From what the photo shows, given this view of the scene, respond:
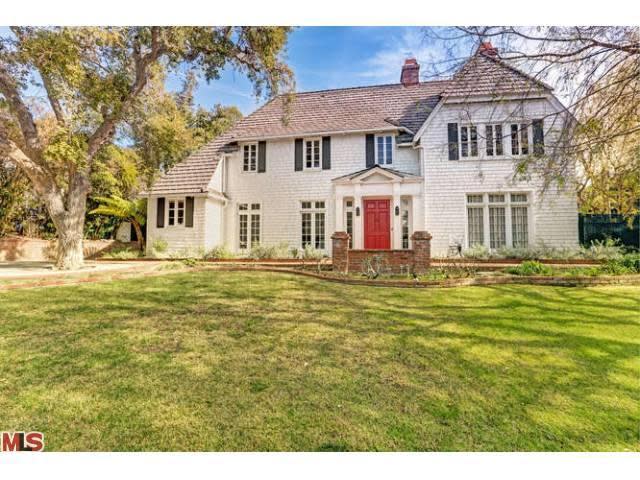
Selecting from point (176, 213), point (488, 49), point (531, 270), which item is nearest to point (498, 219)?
point (531, 270)

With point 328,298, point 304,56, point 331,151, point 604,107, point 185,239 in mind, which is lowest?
point 328,298

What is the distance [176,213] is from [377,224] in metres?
7.47

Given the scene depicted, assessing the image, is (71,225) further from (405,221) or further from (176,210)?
(405,221)

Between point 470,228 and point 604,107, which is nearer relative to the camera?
point 604,107

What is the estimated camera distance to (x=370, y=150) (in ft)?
36.9

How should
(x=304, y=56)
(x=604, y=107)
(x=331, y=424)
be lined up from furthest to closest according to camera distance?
(x=304, y=56) → (x=604, y=107) → (x=331, y=424)

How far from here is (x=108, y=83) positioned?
710cm

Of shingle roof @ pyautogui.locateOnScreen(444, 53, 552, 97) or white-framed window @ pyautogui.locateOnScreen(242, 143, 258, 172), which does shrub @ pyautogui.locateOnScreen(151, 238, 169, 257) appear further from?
shingle roof @ pyautogui.locateOnScreen(444, 53, 552, 97)

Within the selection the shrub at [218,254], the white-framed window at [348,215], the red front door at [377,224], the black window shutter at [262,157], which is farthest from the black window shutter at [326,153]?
the shrub at [218,254]

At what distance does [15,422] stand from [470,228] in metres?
11.1

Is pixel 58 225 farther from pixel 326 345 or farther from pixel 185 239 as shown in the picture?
pixel 326 345

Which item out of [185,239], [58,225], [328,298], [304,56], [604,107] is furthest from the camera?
[185,239]

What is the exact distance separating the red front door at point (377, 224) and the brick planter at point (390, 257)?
10.0 ft

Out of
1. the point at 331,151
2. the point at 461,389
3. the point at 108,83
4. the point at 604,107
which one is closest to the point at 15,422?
the point at 461,389
